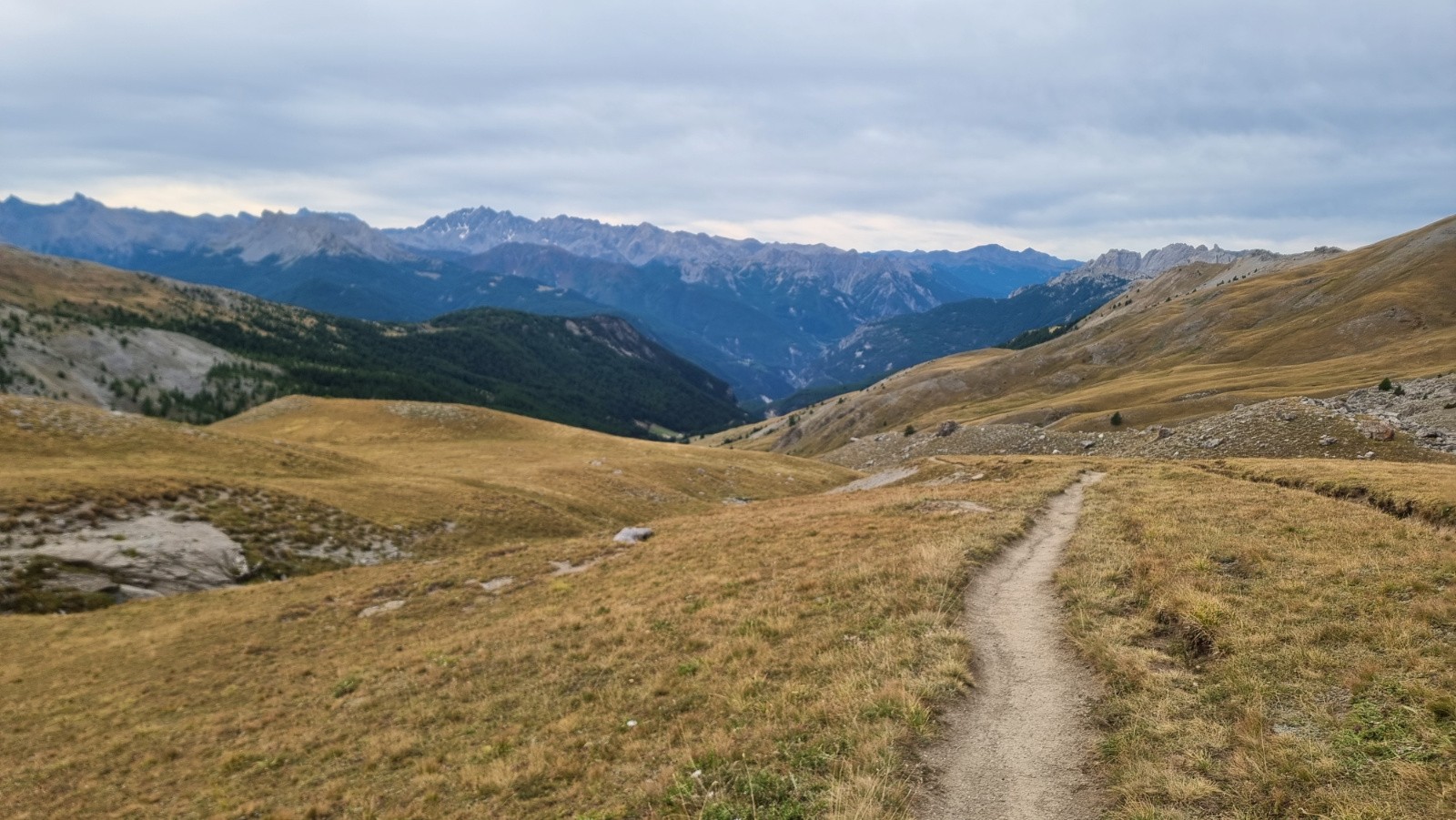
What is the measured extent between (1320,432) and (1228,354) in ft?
311

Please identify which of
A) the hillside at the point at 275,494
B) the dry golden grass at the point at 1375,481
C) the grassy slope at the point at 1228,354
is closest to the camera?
the dry golden grass at the point at 1375,481

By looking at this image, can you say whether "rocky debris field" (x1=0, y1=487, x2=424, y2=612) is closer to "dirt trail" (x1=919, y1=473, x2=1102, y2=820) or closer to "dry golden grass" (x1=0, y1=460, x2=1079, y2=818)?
"dry golden grass" (x1=0, y1=460, x2=1079, y2=818)

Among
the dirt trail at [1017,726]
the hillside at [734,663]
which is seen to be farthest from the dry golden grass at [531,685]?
the dirt trail at [1017,726]

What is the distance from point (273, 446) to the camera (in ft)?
176

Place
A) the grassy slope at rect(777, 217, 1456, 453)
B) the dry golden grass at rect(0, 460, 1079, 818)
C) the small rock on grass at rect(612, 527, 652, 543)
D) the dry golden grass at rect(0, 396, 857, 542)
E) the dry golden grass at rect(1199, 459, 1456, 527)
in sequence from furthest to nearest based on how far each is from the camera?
the grassy slope at rect(777, 217, 1456, 453) < the dry golden grass at rect(0, 396, 857, 542) < the small rock on grass at rect(612, 527, 652, 543) < the dry golden grass at rect(1199, 459, 1456, 527) < the dry golden grass at rect(0, 460, 1079, 818)

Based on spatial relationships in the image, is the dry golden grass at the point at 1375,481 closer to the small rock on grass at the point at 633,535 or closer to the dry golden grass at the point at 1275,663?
the dry golden grass at the point at 1275,663

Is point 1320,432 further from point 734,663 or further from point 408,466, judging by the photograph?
point 408,466

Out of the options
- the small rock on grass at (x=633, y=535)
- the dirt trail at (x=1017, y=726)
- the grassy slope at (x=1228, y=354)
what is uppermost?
the grassy slope at (x=1228, y=354)

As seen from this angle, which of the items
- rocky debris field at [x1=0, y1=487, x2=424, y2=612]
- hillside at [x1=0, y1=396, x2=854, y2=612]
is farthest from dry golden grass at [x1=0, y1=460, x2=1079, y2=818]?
hillside at [x1=0, y1=396, x2=854, y2=612]

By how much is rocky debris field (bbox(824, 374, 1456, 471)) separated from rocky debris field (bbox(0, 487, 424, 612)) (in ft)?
239

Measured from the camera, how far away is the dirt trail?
9688mm

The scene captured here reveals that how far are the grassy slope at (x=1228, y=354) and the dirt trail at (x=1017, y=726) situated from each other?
285 ft

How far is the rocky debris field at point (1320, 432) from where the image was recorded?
171ft

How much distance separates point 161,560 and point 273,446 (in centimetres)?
2209
